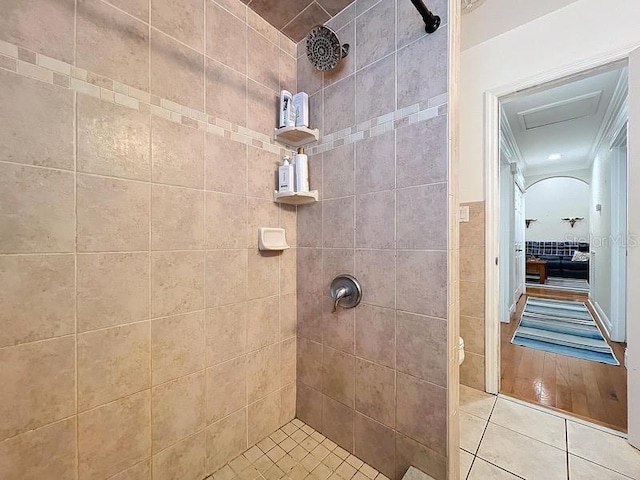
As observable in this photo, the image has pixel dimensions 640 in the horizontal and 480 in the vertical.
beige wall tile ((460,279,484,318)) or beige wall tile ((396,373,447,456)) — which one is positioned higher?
beige wall tile ((460,279,484,318))

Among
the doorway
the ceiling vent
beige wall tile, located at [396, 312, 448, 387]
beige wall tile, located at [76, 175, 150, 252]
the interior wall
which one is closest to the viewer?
beige wall tile, located at [76, 175, 150, 252]

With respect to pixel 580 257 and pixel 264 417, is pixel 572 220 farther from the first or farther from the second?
pixel 264 417

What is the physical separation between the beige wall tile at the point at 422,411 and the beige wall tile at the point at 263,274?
74 centimetres

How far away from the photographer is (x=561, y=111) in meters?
2.95

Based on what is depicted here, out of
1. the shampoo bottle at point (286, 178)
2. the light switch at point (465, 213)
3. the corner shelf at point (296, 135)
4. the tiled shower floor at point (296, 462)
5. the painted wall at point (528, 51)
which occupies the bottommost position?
the tiled shower floor at point (296, 462)

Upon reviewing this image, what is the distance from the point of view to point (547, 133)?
365cm

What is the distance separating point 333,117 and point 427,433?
147 centimetres

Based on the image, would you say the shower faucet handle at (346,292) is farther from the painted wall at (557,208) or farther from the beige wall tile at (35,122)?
the painted wall at (557,208)

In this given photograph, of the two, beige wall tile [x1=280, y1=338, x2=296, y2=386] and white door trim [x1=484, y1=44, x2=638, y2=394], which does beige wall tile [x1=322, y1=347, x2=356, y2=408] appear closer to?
beige wall tile [x1=280, y1=338, x2=296, y2=386]

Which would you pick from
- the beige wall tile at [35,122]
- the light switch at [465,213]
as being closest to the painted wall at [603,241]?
the light switch at [465,213]

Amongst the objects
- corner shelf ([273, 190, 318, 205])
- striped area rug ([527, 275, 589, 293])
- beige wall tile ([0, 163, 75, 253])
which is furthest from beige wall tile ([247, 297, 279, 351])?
striped area rug ([527, 275, 589, 293])

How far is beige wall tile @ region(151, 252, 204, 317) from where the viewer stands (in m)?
1.02

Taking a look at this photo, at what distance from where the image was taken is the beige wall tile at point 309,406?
1.42 metres

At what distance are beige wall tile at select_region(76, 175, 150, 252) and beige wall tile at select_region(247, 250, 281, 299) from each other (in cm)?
47
